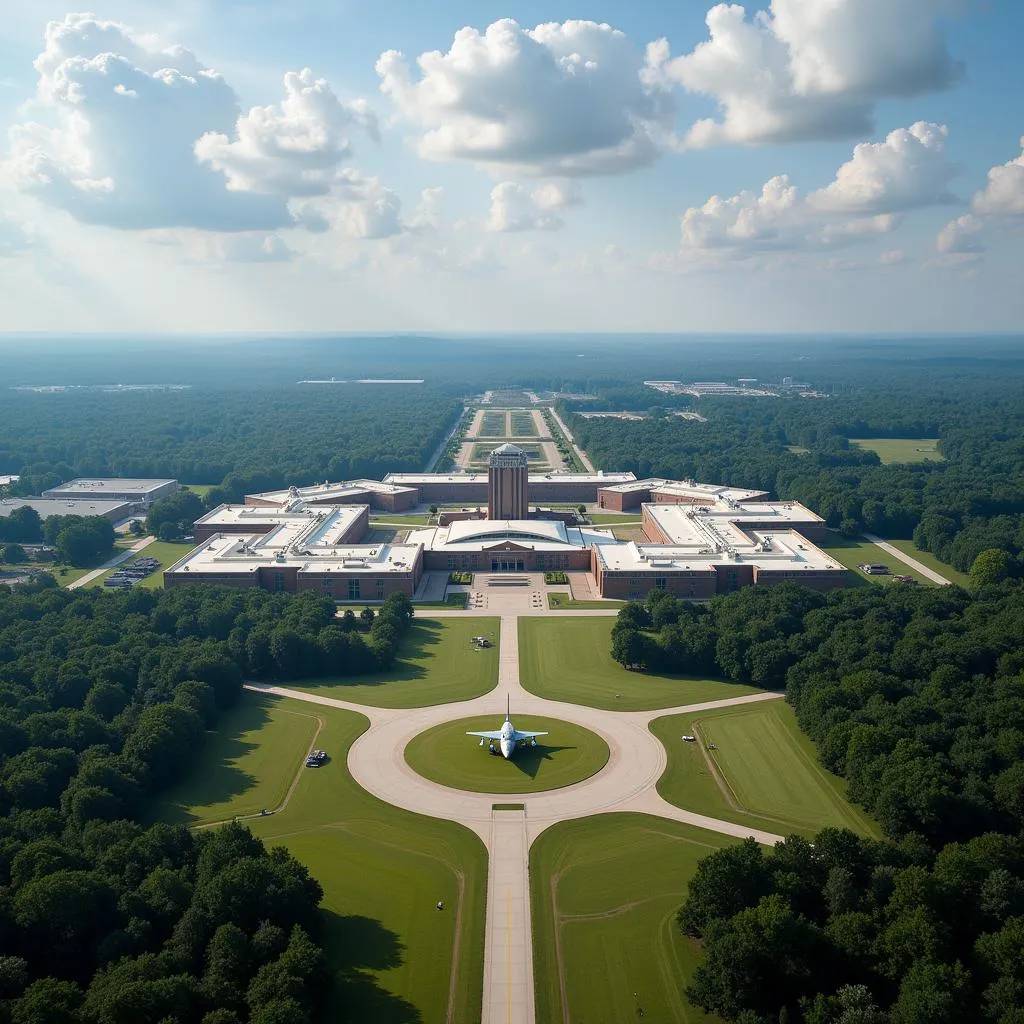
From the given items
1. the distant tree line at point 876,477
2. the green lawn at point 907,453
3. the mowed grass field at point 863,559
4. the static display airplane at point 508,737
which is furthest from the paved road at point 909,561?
the green lawn at point 907,453

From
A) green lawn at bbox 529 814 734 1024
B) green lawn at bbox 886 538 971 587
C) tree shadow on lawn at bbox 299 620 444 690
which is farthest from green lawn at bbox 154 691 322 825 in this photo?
green lawn at bbox 886 538 971 587

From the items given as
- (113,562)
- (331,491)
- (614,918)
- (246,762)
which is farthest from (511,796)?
(331,491)

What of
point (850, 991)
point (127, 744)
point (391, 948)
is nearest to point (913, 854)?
point (850, 991)

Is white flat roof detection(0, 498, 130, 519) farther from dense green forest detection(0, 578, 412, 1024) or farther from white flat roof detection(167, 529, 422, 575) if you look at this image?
dense green forest detection(0, 578, 412, 1024)

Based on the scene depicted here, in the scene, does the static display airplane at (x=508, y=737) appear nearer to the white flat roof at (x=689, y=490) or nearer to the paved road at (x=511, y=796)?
the paved road at (x=511, y=796)

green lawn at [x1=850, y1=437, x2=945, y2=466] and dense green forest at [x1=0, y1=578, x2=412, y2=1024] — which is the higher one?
green lawn at [x1=850, y1=437, x2=945, y2=466]

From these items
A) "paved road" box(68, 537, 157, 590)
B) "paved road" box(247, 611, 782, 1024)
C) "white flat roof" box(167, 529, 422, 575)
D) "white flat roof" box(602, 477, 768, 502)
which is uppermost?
"white flat roof" box(602, 477, 768, 502)

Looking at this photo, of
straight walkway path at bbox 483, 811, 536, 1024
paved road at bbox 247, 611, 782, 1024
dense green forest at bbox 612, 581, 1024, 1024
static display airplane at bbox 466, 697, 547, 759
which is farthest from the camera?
static display airplane at bbox 466, 697, 547, 759
